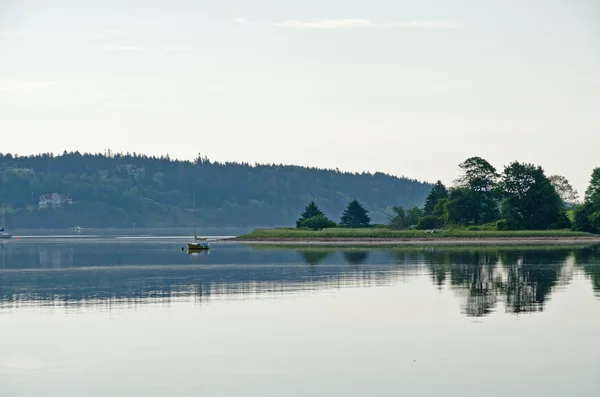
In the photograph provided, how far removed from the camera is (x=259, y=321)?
48.0 metres

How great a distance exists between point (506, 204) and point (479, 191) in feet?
38.7

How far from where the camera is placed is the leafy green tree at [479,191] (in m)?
174

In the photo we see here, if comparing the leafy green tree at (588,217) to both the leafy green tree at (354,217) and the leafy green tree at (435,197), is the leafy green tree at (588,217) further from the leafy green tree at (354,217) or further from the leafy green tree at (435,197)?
the leafy green tree at (354,217)

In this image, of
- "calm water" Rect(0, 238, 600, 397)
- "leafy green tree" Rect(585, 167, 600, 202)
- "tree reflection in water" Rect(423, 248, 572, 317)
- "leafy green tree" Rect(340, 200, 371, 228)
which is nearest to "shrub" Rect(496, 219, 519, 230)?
"leafy green tree" Rect(585, 167, 600, 202)

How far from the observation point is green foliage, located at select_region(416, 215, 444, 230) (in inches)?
6934

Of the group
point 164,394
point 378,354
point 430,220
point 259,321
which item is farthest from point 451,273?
point 430,220

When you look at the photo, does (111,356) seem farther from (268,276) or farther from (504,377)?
(268,276)

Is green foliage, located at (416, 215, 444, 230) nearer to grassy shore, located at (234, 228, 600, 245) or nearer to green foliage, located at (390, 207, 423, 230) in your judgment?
green foliage, located at (390, 207, 423, 230)

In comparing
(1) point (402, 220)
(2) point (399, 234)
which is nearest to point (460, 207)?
(1) point (402, 220)

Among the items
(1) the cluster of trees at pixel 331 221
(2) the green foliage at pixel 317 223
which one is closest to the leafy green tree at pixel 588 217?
(1) the cluster of trees at pixel 331 221

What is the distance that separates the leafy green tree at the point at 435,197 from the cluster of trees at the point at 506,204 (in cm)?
24

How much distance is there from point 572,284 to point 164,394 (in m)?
42.7

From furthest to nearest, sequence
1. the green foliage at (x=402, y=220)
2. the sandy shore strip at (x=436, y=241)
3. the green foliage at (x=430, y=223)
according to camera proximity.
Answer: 1. the green foliage at (x=402, y=220)
2. the green foliage at (x=430, y=223)
3. the sandy shore strip at (x=436, y=241)

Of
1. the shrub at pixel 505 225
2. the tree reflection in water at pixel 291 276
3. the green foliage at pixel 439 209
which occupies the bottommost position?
the tree reflection in water at pixel 291 276
